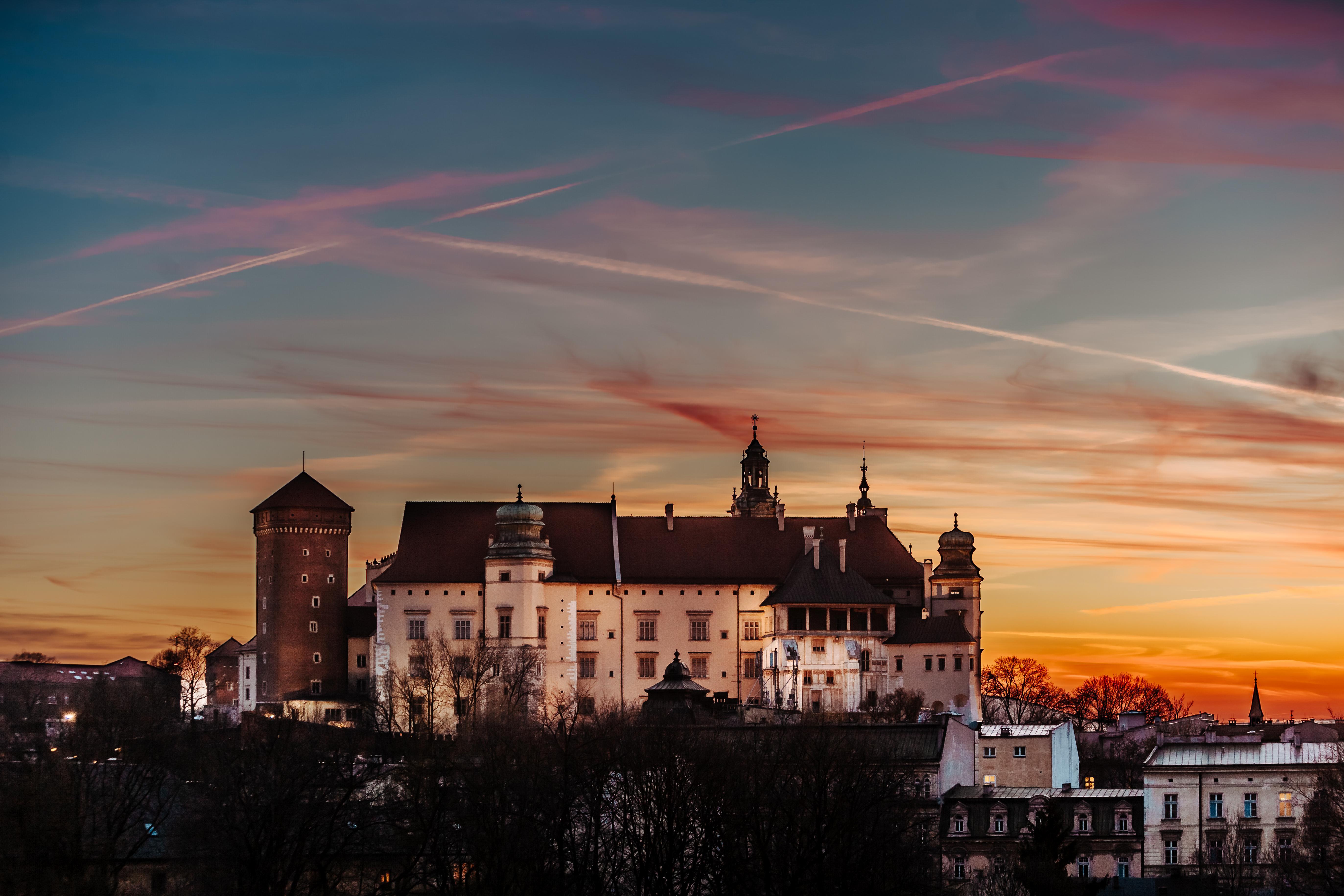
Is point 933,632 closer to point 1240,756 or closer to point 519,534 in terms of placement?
point 519,534

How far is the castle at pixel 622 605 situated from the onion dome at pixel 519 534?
0.10 meters

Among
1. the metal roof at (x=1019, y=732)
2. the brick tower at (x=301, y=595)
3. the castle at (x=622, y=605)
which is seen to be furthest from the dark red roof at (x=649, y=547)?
the metal roof at (x=1019, y=732)

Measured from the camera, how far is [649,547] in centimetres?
12500

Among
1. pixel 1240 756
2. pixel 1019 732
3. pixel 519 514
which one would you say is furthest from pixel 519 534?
pixel 1240 756

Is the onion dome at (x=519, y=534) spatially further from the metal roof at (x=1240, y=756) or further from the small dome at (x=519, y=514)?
the metal roof at (x=1240, y=756)

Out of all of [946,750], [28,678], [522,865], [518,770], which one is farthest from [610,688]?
[28,678]

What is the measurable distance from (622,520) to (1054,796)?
45560 millimetres

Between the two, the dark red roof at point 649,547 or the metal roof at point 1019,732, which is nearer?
the metal roof at point 1019,732

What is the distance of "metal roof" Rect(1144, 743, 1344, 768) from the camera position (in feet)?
283

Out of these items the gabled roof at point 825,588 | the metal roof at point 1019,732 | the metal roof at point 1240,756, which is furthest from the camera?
the gabled roof at point 825,588

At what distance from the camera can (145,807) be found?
76.4m

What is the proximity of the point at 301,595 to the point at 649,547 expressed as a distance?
60.1 feet

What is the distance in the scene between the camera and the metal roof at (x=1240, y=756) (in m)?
86.3

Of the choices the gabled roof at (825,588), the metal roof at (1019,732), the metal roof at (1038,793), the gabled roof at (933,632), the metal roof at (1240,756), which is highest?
the gabled roof at (825,588)
